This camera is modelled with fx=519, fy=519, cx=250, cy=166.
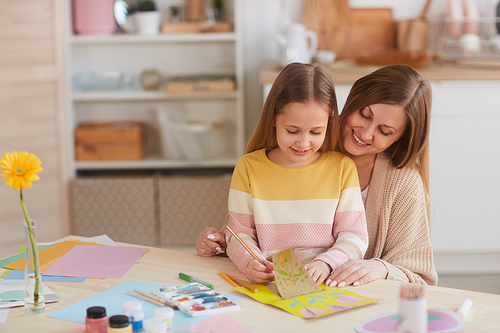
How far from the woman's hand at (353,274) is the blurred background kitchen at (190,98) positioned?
1.41 meters

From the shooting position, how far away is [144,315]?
0.89m

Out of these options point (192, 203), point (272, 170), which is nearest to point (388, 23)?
point (192, 203)

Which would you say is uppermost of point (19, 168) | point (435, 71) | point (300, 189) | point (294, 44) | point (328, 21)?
point (328, 21)

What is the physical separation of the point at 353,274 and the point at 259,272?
19cm

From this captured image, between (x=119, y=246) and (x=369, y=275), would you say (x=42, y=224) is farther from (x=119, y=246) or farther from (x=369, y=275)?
(x=369, y=275)

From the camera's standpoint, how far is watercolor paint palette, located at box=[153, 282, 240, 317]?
2.97 feet

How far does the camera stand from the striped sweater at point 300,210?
3.91 feet

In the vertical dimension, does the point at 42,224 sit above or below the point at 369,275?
below

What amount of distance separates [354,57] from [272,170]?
1.87m

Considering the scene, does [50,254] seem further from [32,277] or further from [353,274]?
[353,274]

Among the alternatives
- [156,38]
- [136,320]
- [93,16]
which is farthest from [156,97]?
[136,320]

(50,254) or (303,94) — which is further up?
(303,94)

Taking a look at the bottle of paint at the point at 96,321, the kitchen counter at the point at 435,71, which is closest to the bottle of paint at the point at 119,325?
the bottle of paint at the point at 96,321

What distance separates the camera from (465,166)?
245 centimetres
